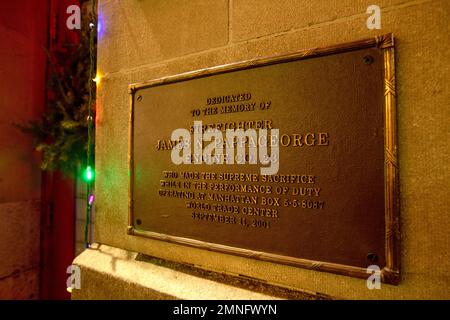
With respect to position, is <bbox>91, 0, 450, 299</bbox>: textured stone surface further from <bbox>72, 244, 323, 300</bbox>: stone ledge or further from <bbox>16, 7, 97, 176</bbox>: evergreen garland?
<bbox>16, 7, 97, 176</bbox>: evergreen garland

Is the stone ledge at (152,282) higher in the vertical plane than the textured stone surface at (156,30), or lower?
lower

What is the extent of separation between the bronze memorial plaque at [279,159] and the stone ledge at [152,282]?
19 centimetres

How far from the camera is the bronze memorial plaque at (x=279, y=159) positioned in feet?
4.24

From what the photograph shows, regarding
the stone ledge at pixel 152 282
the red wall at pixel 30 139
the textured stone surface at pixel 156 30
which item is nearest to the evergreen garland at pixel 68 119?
the red wall at pixel 30 139

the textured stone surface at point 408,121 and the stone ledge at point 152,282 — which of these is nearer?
the textured stone surface at point 408,121

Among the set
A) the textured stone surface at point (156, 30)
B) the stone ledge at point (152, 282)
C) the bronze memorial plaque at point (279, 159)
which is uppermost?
Answer: the textured stone surface at point (156, 30)

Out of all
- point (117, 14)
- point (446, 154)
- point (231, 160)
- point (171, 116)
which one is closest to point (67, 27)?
point (117, 14)

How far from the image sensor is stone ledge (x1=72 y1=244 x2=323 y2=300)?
1560mm

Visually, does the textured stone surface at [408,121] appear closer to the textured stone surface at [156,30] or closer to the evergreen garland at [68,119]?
the textured stone surface at [156,30]

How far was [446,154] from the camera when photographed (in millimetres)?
1199

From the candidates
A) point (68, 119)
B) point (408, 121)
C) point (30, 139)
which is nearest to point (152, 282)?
point (408, 121)

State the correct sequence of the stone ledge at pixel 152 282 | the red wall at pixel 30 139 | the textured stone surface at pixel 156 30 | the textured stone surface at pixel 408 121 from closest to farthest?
the textured stone surface at pixel 408 121 → the stone ledge at pixel 152 282 → the textured stone surface at pixel 156 30 → the red wall at pixel 30 139

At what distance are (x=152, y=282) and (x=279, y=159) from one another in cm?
109
